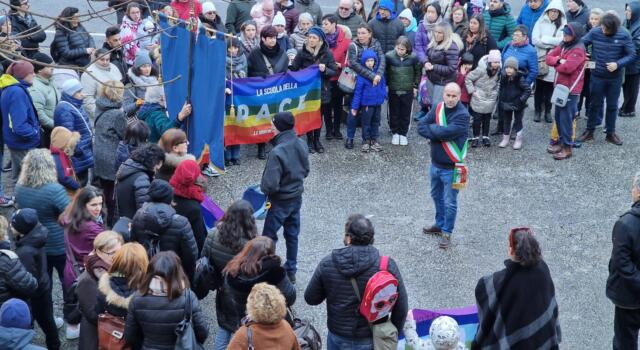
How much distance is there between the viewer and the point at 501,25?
13.6 metres

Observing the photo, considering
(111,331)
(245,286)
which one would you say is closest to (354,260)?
(245,286)

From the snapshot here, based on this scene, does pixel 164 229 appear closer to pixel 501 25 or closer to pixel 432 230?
pixel 432 230

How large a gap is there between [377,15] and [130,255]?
8.11 m

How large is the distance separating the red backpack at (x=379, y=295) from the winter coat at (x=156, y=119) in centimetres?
485

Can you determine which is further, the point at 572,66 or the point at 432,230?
the point at 572,66

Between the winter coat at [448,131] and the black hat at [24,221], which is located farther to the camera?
the winter coat at [448,131]

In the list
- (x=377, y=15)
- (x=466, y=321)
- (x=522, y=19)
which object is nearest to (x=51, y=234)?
(x=466, y=321)

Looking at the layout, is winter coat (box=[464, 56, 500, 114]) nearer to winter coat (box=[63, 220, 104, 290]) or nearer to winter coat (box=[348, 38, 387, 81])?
winter coat (box=[348, 38, 387, 81])

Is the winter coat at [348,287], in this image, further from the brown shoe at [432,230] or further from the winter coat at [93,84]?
the winter coat at [93,84]

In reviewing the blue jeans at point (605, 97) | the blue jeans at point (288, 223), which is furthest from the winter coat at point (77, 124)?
the blue jeans at point (605, 97)

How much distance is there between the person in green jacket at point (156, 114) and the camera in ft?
34.4

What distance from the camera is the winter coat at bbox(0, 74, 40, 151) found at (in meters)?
9.81

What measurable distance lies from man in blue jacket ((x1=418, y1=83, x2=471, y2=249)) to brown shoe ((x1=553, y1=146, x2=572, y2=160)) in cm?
301

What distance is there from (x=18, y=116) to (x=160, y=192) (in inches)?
136
